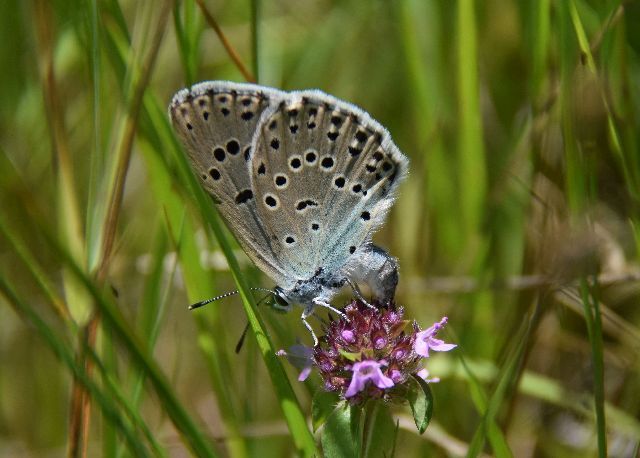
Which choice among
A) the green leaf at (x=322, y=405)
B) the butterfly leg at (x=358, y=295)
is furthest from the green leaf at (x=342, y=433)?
the butterfly leg at (x=358, y=295)

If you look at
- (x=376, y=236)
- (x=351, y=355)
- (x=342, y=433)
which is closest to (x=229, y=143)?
(x=351, y=355)

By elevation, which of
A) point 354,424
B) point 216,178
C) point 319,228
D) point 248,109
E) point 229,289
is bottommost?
point 229,289

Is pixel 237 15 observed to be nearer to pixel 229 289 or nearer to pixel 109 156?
pixel 229 289

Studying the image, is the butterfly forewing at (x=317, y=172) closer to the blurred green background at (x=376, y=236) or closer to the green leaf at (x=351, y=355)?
the blurred green background at (x=376, y=236)

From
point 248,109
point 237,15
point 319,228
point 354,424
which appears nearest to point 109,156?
point 248,109

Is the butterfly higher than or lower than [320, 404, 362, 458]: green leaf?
higher

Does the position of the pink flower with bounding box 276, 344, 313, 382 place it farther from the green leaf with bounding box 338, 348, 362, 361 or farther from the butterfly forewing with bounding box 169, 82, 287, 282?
the butterfly forewing with bounding box 169, 82, 287, 282

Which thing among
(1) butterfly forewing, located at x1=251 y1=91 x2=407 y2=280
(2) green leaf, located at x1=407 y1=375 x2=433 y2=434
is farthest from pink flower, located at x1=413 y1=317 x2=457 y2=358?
(1) butterfly forewing, located at x1=251 y1=91 x2=407 y2=280
